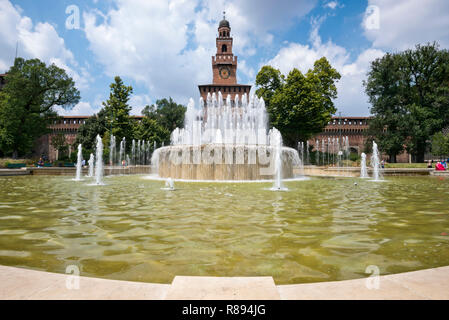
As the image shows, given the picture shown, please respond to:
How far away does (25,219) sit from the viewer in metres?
4.47

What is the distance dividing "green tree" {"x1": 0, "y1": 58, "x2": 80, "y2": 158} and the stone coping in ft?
123

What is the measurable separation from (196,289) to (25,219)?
4299mm

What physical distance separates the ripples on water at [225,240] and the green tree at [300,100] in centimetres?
3110

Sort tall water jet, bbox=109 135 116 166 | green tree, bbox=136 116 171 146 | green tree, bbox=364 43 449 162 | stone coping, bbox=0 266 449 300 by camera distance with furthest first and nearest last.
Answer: green tree, bbox=136 116 171 146
tall water jet, bbox=109 135 116 166
green tree, bbox=364 43 449 162
stone coping, bbox=0 266 449 300

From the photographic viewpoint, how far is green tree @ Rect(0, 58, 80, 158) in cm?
3087

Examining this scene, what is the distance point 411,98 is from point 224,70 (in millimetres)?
38391

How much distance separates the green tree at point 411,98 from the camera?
30859 mm

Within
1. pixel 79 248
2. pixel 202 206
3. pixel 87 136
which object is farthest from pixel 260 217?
pixel 87 136

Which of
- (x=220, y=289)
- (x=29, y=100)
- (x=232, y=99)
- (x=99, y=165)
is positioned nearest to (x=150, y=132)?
(x=29, y=100)

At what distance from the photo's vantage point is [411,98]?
108 ft

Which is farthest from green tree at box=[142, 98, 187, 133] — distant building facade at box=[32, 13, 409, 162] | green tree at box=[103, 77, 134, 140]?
green tree at box=[103, 77, 134, 140]

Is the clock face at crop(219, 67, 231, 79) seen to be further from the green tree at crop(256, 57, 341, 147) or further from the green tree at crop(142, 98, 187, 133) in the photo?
the green tree at crop(256, 57, 341, 147)

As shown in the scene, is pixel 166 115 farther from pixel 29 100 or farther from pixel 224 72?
pixel 29 100
